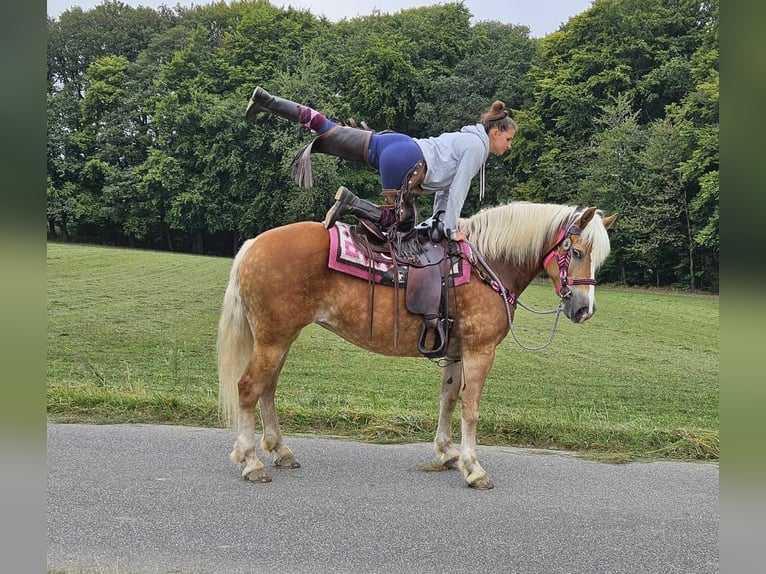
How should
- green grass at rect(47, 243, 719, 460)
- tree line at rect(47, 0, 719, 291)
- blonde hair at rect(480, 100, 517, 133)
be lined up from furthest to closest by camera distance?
tree line at rect(47, 0, 719, 291), green grass at rect(47, 243, 719, 460), blonde hair at rect(480, 100, 517, 133)

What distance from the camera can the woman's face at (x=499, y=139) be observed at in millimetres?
4816

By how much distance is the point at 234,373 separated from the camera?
15.8 ft

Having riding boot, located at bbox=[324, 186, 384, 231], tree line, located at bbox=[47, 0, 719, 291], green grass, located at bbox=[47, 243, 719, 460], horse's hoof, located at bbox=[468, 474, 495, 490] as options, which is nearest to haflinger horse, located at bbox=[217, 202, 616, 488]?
horse's hoof, located at bbox=[468, 474, 495, 490]

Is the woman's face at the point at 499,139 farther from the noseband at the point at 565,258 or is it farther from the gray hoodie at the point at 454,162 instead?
the noseband at the point at 565,258

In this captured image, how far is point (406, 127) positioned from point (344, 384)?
28.0 metres

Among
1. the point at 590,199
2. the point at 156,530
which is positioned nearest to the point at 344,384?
the point at 156,530

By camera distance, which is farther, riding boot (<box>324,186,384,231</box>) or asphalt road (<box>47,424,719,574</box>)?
riding boot (<box>324,186,384,231</box>)

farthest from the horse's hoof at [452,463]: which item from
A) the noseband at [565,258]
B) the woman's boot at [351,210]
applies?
the woman's boot at [351,210]

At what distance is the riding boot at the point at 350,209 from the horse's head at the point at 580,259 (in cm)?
142

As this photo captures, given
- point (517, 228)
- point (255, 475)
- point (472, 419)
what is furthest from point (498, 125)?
point (255, 475)

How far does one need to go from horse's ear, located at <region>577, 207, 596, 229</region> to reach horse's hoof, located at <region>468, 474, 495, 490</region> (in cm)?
196

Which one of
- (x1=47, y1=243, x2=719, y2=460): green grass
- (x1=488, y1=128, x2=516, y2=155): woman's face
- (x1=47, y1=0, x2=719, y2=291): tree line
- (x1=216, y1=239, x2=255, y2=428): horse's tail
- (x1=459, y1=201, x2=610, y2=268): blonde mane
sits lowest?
(x1=47, y1=243, x2=719, y2=460): green grass

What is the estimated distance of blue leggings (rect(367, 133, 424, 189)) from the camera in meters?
4.56

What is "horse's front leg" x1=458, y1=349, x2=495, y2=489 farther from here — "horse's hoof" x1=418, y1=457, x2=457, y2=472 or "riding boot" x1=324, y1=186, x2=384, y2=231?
"riding boot" x1=324, y1=186, x2=384, y2=231
